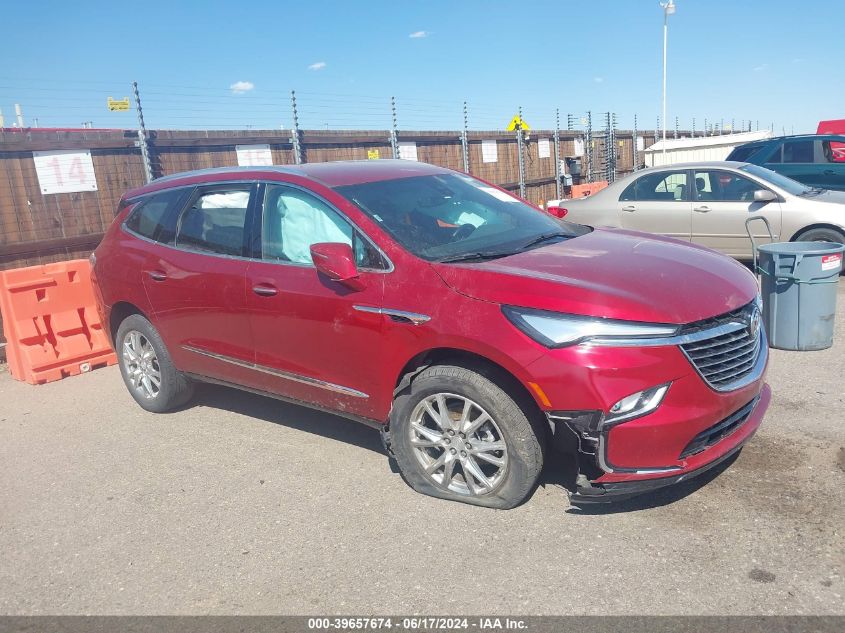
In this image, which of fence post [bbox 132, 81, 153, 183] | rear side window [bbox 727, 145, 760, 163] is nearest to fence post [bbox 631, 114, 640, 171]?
rear side window [bbox 727, 145, 760, 163]

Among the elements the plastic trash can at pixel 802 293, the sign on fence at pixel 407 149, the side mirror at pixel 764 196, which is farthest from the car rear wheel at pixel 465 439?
the sign on fence at pixel 407 149

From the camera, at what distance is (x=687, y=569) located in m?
3.11

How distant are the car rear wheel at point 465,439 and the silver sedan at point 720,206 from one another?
5.16m

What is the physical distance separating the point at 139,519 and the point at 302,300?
1497 mm

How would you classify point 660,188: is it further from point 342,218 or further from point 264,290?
point 264,290

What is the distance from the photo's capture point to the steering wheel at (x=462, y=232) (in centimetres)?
418

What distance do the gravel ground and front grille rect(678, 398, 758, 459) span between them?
394 millimetres

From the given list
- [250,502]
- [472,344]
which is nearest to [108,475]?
[250,502]

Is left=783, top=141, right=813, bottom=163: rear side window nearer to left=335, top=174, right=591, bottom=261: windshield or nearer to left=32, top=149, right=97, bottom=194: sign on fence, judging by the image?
left=335, top=174, right=591, bottom=261: windshield

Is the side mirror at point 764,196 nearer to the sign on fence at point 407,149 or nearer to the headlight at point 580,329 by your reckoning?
the headlight at point 580,329

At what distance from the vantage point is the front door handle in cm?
434

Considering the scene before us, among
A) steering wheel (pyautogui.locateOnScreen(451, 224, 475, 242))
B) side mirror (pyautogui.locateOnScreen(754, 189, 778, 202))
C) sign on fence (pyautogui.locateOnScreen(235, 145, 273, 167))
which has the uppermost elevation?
sign on fence (pyautogui.locateOnScreen(235, 145, 273, 167))

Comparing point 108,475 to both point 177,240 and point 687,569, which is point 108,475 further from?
point 687,569

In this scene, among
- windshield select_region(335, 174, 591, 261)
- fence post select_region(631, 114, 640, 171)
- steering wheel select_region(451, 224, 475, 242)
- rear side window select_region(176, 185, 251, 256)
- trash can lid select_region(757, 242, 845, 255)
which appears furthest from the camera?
fence post select_region(631, 114, 640, 171)
